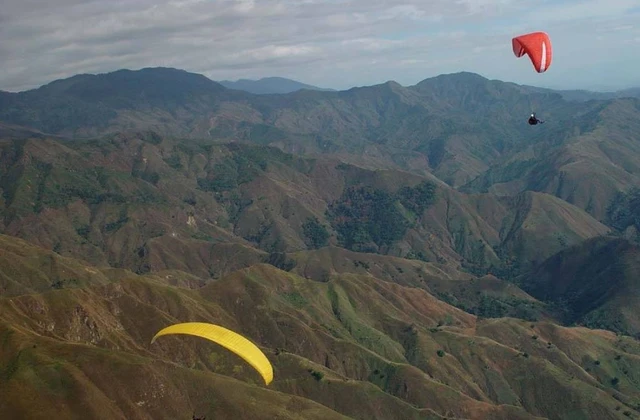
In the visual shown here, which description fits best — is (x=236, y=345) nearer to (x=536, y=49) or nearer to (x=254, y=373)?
(x=536, y=49)

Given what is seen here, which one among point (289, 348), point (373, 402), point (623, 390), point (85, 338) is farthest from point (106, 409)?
point (623, 390)

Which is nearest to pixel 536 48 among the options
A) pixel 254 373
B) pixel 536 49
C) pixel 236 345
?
pixel 536 49

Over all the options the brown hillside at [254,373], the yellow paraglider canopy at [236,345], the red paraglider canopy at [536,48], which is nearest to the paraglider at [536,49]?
the red paraglider canopy at [536,48]

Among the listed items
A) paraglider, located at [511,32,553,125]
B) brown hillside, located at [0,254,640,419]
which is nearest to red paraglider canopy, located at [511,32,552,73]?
paraglider, located at [511,32,553,125]

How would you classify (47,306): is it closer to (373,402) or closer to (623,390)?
(373,402)

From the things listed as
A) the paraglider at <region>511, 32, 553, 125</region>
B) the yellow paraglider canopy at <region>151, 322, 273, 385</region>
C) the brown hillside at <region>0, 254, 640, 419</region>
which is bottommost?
the brown hillside at <region>0, 254, 640, 419</region>

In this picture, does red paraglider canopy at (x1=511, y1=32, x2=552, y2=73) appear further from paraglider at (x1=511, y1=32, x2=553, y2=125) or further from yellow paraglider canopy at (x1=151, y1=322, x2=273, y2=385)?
yellow paraglider canopy at (x1=151, y1=322, x2=273, y2=385)

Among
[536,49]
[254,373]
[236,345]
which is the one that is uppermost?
[536,49]
